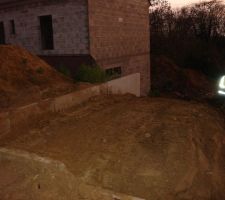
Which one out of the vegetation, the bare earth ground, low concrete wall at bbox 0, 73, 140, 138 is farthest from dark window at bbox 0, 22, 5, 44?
the vegetation

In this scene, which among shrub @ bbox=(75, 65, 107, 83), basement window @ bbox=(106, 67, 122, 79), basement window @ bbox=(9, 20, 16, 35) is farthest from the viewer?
basement window @ bbox=(9, 20, 16, 35)

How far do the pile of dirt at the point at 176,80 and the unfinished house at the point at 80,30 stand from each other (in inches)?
227

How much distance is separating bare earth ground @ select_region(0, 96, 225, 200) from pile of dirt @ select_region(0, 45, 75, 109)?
2.64 ft

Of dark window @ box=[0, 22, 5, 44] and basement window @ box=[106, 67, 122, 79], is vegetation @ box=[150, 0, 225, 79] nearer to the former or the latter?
basement window @ box=[106, 67, 122, 79]

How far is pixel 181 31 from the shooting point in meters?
30.1

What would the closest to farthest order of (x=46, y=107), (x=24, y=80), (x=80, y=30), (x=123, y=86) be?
(x=46, y=107)
(x=24, y=80)
(x=123, y=86)
(x=80, y=30)

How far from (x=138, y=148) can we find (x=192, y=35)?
2895cm

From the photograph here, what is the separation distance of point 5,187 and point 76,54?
29.8 ft

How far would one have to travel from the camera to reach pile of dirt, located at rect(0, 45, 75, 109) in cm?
671

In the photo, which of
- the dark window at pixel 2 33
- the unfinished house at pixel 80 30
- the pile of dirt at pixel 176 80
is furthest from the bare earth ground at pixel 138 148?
the pile of dirt at pixel 176 80

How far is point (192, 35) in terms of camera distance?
104 ft

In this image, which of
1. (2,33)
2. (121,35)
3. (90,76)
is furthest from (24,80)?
(2,33)

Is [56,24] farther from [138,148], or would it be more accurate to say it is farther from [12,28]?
[138,148]

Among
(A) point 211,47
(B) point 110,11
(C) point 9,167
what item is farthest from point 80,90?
(A) point 211,47
